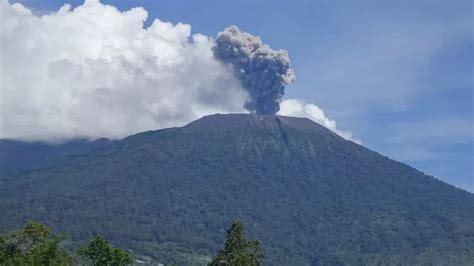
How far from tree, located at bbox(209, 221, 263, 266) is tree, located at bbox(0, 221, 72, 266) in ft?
31.4

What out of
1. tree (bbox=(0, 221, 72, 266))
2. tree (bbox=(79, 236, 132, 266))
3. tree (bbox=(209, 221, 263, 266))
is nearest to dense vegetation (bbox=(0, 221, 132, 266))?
tree (bbox=(0, 221, 72, 266))

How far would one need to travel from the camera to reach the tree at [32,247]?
49.7 meters

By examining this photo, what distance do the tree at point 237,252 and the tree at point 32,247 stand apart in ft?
31.4

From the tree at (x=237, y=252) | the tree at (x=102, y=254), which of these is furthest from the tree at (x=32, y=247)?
the tree at (x=237, y=252)

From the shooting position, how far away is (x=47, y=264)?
1959 inches

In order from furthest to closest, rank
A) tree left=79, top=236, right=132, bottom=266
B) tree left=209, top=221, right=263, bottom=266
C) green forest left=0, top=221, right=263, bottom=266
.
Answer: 1. tree left=79, top=236, right=132, bottom=266
2. green forest left=0, top=221, right=263, bottom=266
3. tree left=209, top=221, right=263, bottom=266

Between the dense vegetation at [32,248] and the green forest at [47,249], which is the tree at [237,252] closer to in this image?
the green forest at [47,249]

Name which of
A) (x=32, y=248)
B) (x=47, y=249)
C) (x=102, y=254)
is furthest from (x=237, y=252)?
(x=32, y=248)

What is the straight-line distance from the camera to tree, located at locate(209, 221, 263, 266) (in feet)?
159

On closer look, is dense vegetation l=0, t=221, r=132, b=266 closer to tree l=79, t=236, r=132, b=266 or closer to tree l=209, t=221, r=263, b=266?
tree l=79, t=236, r=132, b=266

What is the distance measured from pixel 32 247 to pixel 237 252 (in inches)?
500

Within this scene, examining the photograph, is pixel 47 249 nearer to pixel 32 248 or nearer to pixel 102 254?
pixel 32 248

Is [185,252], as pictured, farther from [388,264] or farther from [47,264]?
[47,264]

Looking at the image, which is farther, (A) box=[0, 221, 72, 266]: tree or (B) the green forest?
(A) box=[0, 221, 72, 266]: tree
